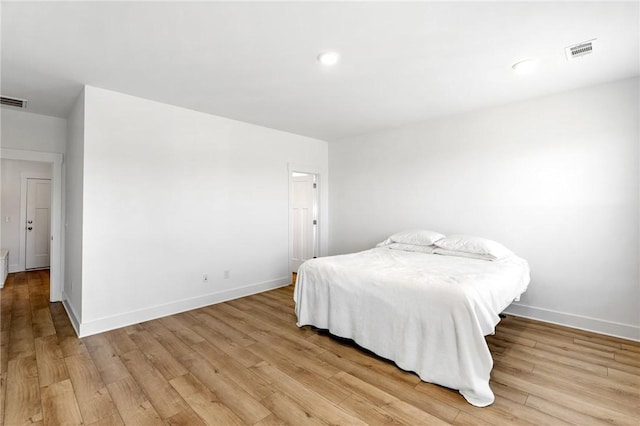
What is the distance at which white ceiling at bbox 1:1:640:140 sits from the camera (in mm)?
1895

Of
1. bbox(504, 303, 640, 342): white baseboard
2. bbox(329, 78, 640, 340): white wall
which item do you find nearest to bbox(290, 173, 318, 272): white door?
bbox(329, 78, 640, 340): white wall

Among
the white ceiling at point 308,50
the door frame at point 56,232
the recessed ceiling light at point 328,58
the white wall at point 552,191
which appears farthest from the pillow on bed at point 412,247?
the door frame at point 56,232

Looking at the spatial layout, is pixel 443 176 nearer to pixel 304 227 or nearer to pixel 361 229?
pixel 361 229

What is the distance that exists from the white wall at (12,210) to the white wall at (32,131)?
107 inches

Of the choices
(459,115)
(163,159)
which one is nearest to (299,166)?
(163,159)

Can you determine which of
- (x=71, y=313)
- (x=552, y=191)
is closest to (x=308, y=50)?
(x=552, y=191)

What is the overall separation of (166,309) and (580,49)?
15.7ft

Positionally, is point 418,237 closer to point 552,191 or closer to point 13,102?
point 552,191

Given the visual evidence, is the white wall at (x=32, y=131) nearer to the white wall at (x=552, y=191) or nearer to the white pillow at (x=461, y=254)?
the white wall at (x=552, y=191)

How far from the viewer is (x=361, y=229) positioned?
199 inches

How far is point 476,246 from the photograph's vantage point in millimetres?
3225

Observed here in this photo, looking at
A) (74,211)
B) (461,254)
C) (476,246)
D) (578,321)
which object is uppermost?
(74,211)

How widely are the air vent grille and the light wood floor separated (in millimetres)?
2523

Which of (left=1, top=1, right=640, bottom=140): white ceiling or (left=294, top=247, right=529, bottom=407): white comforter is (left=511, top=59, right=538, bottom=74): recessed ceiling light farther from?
(left=294, top=247, right=529, bottom=407): white comforter
